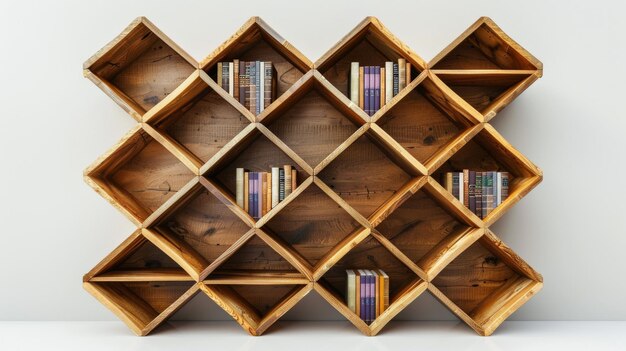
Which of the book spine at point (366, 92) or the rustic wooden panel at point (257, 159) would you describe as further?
the rustic wooden panel at point (257, 159)

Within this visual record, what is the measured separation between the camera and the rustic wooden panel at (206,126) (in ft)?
7.07

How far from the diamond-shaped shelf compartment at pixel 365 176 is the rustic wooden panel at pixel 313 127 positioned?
0.24ft

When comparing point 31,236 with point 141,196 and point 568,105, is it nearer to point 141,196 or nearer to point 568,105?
point 141,196

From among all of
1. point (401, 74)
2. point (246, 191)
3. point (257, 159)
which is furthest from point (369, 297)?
point (401, 74)

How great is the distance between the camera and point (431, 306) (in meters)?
2.17

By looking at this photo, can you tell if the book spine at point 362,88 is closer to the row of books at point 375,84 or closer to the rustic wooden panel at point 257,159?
the row of books at point 375,84

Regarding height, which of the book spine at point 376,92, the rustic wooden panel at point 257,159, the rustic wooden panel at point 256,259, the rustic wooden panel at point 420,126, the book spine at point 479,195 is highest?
the book spine at point 376,92

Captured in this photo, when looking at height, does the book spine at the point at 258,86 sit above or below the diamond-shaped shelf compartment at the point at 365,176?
above

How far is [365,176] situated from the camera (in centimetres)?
216

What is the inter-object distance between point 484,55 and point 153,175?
1564mm

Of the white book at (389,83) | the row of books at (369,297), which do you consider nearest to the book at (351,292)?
the row of books at (369,297)

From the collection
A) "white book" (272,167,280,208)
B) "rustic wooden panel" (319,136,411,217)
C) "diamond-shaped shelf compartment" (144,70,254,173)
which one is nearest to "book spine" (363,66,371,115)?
"rustic wooden panel" (319,136,411,217)

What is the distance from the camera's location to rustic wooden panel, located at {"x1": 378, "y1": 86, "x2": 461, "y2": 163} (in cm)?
216

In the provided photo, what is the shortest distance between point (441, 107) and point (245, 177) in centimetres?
89
